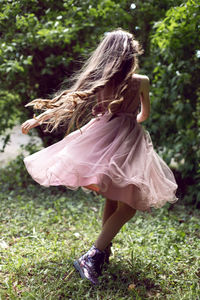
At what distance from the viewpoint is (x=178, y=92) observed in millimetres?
4352

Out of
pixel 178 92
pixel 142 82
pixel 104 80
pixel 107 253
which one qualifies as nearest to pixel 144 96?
pixel 142 82

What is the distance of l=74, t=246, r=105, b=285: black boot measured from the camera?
2.40 metres

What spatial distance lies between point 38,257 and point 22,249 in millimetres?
218

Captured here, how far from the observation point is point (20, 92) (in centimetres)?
485

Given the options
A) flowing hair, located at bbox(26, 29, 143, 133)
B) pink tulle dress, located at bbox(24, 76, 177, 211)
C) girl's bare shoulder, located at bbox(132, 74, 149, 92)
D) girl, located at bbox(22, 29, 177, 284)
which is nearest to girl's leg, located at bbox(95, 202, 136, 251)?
girl, located at bbox(22, 29, 177, 284)

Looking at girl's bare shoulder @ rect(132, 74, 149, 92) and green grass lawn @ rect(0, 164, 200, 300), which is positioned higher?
girl's bare shoulder @ rect(132, 74, 149, 92)

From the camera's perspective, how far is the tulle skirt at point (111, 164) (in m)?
2.23

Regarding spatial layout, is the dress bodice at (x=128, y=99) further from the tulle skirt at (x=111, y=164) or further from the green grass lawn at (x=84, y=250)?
the green grass lawn at (x=84, y=250)

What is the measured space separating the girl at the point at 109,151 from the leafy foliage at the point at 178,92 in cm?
148

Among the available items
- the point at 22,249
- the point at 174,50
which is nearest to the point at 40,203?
the point at 22,249

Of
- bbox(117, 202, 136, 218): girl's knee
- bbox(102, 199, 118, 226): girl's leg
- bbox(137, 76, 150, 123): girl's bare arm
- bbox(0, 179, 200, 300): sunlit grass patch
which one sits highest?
bbox(137, 76, 150, 123): girl's bare arm

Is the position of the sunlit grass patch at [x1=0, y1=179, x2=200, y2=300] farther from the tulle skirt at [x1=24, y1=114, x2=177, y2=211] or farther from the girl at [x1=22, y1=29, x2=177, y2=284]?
the tulle skirt at [x1=24, y1=114, x2=177, y2=211]

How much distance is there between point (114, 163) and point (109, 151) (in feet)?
0.43

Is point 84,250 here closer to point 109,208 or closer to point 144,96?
point 109,208
